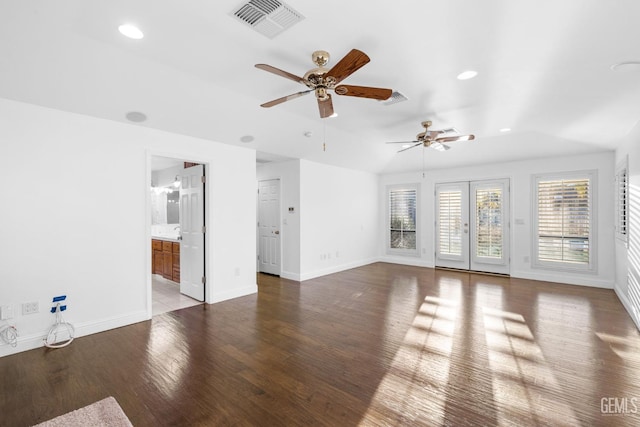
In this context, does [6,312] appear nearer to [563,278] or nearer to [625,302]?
[625,302]

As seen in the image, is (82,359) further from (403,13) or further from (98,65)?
(403,13)

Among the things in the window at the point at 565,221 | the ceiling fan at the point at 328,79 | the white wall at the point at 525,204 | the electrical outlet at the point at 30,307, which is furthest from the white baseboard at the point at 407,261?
the electrical outlet at the point at 30,307

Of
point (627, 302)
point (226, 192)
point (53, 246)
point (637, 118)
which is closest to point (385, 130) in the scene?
point (226, 192)

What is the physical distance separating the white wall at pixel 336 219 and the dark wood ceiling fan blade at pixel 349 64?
370 centimetres

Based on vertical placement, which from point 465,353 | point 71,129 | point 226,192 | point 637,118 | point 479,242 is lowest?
point 465,353

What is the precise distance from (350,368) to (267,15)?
3.01 m

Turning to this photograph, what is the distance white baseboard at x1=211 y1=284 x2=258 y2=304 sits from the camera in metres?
4.70

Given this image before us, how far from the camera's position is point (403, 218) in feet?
26.8

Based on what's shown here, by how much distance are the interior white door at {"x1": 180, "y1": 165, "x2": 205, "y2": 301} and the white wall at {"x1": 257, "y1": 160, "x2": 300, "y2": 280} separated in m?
1.99

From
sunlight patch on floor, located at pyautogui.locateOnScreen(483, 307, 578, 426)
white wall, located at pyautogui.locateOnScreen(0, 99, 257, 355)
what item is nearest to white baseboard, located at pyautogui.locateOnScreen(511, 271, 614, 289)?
sunlight patch on floor, located at pyautogui.locateOnScreen(483, 307, 578, 426)

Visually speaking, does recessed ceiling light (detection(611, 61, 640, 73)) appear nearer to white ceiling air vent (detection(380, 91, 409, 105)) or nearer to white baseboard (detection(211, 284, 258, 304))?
white ceiling air vent (detection(380, 91, 409, 105))

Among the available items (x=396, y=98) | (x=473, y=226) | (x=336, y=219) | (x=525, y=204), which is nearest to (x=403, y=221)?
(x=473, y=226)

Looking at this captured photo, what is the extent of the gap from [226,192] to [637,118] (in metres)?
5.86

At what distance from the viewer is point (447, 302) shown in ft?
15.4
